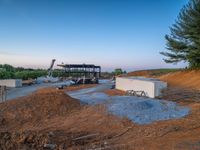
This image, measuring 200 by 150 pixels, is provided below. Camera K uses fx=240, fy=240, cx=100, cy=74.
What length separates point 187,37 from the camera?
23.2m

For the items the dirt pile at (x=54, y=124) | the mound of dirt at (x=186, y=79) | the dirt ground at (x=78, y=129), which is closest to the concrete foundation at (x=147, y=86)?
the dirt ground at (x=78, y=129)

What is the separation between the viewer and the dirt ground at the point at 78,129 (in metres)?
6.44

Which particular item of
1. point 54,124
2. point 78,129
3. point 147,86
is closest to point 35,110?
point 54,124

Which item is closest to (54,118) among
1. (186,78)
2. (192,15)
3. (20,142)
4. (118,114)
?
(118,114)

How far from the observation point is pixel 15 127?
10203 mm

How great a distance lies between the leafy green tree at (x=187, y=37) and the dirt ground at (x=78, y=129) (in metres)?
8.46

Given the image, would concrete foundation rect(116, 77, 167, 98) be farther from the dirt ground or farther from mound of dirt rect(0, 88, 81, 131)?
mound of dirt rect(0, 88, 81, 131)

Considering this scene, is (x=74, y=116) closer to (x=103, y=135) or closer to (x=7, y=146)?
(x=103, y=135)

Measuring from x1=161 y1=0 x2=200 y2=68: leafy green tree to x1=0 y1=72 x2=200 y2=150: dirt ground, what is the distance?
8461 millimetres

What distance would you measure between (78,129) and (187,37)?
706 inches

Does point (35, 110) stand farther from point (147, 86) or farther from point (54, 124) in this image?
point (147, 86)

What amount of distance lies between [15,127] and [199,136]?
7.23 m

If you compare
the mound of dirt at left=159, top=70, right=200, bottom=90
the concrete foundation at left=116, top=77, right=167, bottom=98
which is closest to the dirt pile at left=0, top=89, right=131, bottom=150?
the concrete foundation at left=116, top=77, right=167, bottom=98

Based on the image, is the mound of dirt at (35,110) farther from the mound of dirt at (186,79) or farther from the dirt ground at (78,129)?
the mound of dirt at (186,79)
